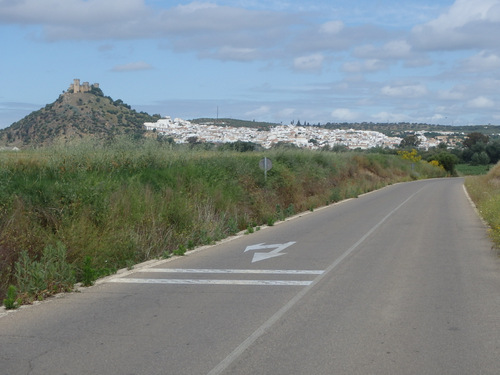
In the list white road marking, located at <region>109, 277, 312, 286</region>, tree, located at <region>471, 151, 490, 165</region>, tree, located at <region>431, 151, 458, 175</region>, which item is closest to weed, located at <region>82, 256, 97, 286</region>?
white road marking, located at <region>109, 277, 312, 286</region>

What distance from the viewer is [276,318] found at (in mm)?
8148

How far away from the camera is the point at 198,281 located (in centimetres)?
1093

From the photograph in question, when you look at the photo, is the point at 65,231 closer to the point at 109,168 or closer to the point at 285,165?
the point at 109,168

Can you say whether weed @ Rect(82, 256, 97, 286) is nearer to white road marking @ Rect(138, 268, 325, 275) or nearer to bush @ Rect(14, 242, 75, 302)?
bush @ Rect(14, 242, 75, 302)

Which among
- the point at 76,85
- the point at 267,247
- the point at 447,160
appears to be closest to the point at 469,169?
the point at 447,160

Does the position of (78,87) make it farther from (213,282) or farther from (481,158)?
(481,158)

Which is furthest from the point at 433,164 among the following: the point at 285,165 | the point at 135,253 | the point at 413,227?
the point at 135,253

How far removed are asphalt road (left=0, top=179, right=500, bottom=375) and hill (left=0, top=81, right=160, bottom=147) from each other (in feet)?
30.5

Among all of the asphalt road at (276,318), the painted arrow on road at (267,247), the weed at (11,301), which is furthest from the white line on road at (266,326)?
the weed at (11,301)

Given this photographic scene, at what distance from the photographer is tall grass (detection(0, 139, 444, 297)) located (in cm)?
1184

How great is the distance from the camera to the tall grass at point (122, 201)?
11844 millimetres

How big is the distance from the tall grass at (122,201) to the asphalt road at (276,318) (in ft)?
3.90

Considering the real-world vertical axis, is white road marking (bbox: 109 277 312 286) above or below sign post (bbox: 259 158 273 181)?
below

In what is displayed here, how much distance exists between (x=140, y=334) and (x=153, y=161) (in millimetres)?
13818
